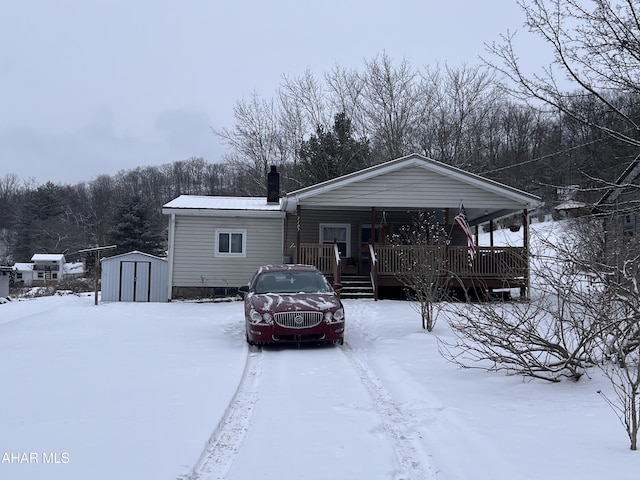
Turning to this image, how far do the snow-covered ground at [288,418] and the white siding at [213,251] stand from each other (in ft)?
36.4

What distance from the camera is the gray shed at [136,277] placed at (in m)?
22.6

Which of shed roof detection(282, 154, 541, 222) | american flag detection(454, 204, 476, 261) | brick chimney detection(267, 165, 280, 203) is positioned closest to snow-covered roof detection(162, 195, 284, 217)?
brick chimney detection(267, 165, 280, 203)

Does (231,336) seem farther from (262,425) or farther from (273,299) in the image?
(262,425)

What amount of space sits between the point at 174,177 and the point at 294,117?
44.5m

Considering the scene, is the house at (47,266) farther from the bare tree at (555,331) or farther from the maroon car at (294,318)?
the bare tree at (555,331)

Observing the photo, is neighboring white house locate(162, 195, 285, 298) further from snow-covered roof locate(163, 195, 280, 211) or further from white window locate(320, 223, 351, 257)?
white window locate(320, 223, 351, 257)

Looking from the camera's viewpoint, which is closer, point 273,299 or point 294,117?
point 273,299

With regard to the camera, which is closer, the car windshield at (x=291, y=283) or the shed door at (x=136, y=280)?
the car windshield at (x=291, y=283)

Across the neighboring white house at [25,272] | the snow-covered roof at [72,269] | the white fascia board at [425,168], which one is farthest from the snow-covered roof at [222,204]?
the snow-covered roof at [72,269]

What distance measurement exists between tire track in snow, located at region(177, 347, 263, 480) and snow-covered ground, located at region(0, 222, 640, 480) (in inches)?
0.7

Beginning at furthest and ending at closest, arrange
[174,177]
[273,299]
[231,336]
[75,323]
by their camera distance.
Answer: [174,177], [75,323], [231,336], [273,299]

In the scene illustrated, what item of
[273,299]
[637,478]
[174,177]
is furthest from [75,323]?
[174,177]

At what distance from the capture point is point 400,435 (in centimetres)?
488

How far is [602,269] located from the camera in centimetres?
673
